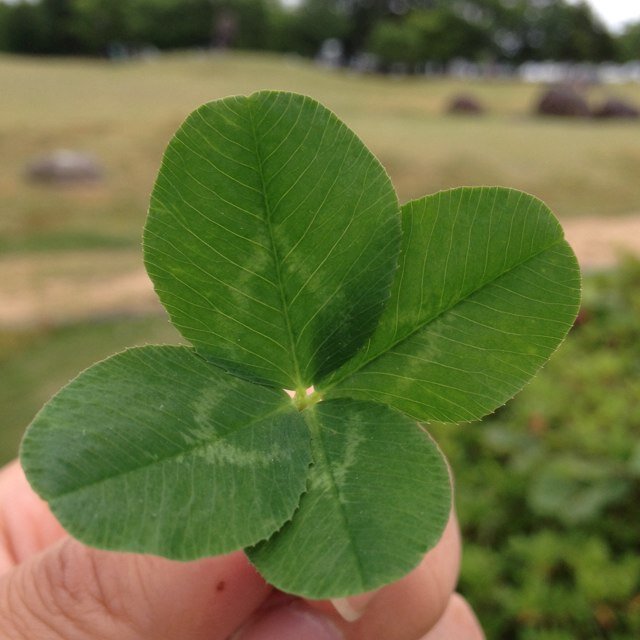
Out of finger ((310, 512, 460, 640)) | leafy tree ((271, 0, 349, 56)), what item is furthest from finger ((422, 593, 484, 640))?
leafy tree ((271, 0, 349, 56))

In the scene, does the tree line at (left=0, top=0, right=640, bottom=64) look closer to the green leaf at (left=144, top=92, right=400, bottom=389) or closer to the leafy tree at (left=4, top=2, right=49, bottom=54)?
the leafy tree at (left=4, top=2, right=49, bottom=54)

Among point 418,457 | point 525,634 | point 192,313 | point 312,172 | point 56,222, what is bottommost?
point 56,222

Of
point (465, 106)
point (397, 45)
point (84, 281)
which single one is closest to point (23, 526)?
point (84, 281)

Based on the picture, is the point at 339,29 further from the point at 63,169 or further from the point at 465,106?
the point at 63,169

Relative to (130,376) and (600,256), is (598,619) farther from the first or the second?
(600,256)

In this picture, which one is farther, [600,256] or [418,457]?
[600,256]

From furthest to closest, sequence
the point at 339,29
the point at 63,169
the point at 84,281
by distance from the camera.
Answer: the point at 339,29
the point at 63,169
the point at 84,281

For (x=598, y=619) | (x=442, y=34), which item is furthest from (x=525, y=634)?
(x=442, y=34)
